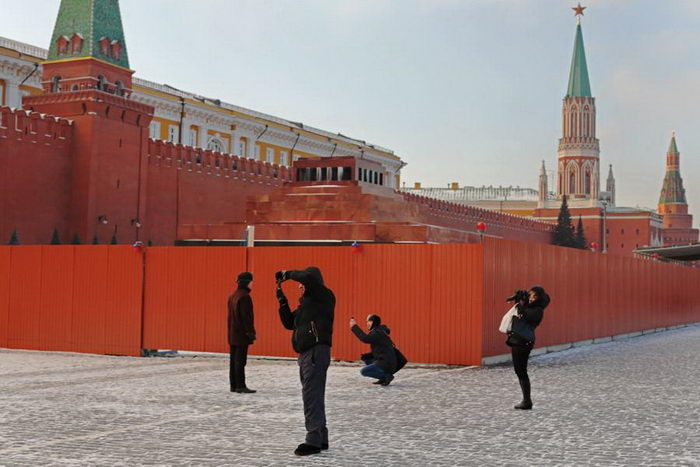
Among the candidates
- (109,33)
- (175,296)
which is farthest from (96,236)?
(175,296)

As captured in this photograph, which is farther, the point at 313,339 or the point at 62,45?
the point at 62,45

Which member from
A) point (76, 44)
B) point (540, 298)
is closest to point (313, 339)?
point (540, 298)

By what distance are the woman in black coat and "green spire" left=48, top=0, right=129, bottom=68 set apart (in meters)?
24.4

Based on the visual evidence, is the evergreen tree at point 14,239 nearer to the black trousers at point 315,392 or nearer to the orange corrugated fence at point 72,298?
Result: the orange corrugated fence at point 72,298

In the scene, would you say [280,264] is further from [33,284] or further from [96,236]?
[96,236]

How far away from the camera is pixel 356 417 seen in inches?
342

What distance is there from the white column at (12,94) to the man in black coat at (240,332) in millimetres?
31345

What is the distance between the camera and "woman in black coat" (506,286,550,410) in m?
9.26

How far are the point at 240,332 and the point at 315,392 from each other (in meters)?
3.61

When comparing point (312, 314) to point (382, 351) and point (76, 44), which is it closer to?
point (382, 351)

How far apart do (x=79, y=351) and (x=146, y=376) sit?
4.54 meters

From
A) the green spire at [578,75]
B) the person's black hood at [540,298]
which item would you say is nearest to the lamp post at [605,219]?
the green spire at [578,75]

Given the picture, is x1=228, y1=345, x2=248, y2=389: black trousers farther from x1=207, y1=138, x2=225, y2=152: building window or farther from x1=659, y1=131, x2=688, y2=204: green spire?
x1=659, y1=131, x2=688, y2=204: green spire

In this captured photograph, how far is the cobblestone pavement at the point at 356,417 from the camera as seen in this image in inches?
270
